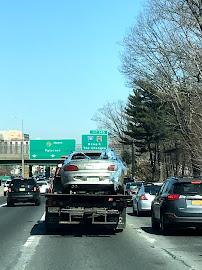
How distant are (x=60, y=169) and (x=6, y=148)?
225ft

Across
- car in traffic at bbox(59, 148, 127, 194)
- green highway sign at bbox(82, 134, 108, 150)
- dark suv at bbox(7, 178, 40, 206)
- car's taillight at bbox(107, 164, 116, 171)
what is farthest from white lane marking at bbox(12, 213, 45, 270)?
green highway sign at bbox(82, 134, 108, 150)

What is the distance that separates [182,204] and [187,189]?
19.5 inches

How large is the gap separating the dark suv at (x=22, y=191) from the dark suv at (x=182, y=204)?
65.9 feet

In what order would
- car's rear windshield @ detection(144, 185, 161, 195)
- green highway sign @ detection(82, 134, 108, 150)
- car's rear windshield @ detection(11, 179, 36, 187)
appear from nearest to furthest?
car's rear windshield @ detection(144, 185, 161, 195) < car's rear windshield @ detection(11, 179, 36, 187) < green highway sign @ detection(82, 134, 108, 150)

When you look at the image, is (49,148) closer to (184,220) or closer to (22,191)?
(22,191)

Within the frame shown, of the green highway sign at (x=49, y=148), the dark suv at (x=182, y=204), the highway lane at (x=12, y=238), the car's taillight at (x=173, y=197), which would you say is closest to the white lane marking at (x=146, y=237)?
the dark suv at (x=182, y=204)

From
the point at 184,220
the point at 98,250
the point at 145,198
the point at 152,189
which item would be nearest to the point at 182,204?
the point at 184,220

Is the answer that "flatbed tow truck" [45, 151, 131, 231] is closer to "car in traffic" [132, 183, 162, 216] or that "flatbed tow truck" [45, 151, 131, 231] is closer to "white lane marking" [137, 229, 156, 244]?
"white lane marking" [137, 229, 156, 244]

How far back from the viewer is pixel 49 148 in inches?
2506

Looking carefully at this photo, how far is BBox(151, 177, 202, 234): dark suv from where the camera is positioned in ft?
50.6

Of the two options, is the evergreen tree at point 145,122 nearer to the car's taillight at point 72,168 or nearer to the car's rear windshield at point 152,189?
the car's rear windshield at point 152,189

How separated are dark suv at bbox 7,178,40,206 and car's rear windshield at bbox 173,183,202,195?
20248 millimetres

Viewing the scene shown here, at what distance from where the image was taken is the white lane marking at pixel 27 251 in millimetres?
10453

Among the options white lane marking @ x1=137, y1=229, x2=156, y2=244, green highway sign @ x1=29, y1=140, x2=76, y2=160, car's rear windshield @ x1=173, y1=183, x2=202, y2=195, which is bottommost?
white lane marking @ x1=137, y1=229, x2=156, y2=244
